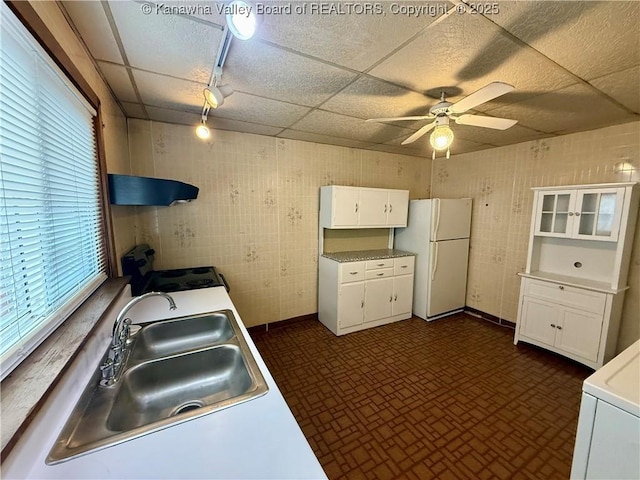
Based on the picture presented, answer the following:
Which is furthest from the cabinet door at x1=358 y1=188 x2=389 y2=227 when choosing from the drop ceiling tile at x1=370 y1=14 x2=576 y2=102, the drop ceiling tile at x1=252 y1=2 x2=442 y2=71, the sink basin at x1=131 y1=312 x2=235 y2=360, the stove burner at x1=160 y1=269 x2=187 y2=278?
the sink basin at x1=131 y1=312 x2=235 y2=360

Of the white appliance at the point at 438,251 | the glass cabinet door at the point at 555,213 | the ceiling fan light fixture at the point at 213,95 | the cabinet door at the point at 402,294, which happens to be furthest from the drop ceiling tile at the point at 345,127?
the cabinet door at the point at 402,294

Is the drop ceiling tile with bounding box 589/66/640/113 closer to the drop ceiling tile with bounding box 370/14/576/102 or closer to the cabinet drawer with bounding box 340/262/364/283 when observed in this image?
the drop ceiling tile with bounding box 370/14/576/102

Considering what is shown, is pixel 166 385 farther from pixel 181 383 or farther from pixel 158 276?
pixel 158 276

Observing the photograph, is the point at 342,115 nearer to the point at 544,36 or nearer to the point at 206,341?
the point at 544,36

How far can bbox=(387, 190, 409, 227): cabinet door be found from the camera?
332 cm

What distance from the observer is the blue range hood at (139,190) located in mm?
1561

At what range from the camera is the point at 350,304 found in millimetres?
3008

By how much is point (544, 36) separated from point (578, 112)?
1.39 meters

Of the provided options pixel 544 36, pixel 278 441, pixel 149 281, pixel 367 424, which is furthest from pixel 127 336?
pixel 544 36

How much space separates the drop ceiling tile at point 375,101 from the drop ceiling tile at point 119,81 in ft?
4.32

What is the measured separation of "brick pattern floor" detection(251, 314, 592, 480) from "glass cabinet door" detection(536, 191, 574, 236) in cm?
127

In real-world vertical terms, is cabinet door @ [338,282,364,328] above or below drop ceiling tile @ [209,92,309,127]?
below

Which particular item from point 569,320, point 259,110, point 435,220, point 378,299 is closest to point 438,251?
point 435,220

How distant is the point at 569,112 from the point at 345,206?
208 centimetres
